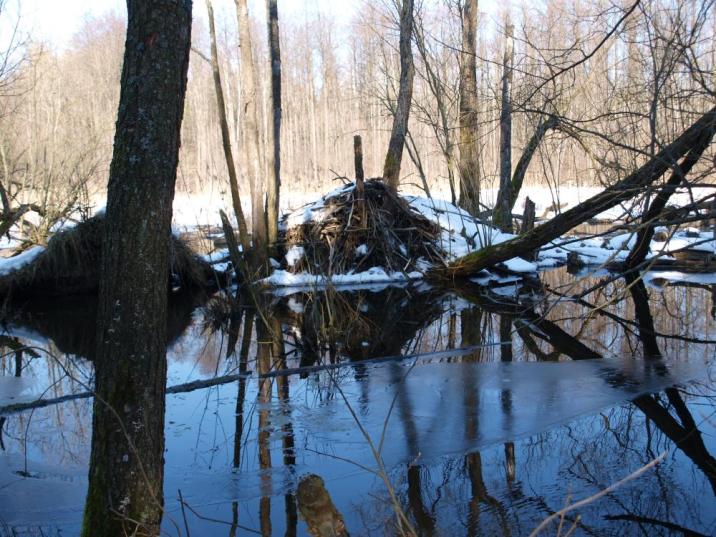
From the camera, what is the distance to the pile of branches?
13.0 m

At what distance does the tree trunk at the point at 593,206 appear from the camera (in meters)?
6.59

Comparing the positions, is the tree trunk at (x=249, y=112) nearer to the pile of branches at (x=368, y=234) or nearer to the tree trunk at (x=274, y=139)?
the tree trunk at (x=274, y=139)

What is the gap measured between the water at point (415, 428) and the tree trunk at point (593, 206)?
147 centimetres

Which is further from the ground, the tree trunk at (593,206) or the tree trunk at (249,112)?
the tree trunk at (249,112)

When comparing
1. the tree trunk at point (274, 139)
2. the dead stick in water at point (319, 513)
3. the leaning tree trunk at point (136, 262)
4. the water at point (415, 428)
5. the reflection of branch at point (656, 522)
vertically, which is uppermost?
the tree trunk at point (274, 139)

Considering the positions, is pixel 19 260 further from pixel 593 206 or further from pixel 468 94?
pixel 468 94

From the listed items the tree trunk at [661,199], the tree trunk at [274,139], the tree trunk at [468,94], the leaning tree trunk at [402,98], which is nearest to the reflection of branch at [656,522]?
the tree trunk at [661,199]

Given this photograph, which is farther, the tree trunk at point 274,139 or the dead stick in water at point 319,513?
the tree trunk at point 274,139

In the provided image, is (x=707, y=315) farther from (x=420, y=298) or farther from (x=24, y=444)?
(x=24, y=444)

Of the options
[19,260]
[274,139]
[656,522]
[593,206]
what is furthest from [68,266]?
[656,522]

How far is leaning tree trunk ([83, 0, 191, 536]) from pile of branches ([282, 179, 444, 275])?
9.85m

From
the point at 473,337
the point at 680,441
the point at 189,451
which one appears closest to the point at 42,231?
the point at 473,337

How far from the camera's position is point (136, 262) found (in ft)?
9.45

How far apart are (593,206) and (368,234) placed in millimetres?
5374
